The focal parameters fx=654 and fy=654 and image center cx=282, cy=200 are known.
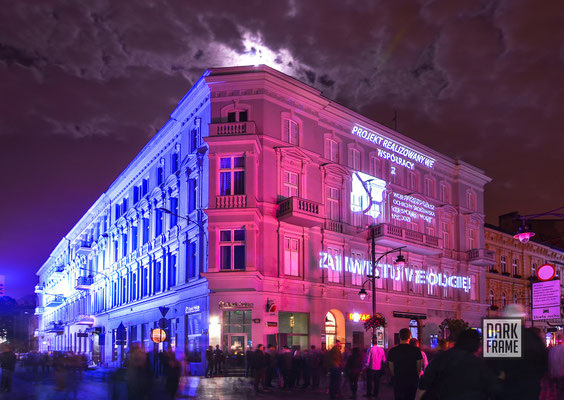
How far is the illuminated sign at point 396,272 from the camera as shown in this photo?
129 ft

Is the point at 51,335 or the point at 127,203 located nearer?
the point at 127,203

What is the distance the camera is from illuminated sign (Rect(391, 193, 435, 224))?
44375mm

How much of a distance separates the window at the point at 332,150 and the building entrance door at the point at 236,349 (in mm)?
12358

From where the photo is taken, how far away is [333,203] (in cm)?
4012

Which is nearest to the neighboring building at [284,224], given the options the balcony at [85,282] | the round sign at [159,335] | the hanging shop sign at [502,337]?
the round sign at [159,335]

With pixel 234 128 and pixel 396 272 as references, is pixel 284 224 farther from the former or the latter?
pixel 396 272

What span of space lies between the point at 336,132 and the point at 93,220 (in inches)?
1443

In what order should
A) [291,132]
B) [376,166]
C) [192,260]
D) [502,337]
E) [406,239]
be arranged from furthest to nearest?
[376,166] → [406,239] → [291,132] → [192,260] → [502,337]

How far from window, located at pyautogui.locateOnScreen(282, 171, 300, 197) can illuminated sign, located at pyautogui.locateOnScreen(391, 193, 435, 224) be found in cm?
933

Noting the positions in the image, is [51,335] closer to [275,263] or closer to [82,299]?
[82,299]

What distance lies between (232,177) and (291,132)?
4969 mm

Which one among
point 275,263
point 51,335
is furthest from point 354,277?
point 51,335

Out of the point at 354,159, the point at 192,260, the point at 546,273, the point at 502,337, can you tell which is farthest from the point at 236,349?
the point at 502,337

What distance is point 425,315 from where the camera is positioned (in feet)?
150
